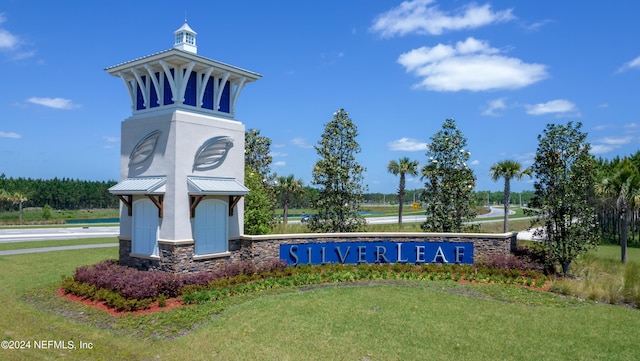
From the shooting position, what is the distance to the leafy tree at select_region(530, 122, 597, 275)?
2056 centimetres

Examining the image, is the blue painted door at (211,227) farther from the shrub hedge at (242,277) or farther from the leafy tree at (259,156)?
the leafy tree at (259,156)

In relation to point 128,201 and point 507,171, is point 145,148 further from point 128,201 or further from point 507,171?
point 507,171

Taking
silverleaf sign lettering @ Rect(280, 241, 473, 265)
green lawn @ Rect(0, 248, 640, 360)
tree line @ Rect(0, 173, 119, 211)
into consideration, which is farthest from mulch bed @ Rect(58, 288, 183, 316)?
tree line @ Rect(0, 173, 119, 211)

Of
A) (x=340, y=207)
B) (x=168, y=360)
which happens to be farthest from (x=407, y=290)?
(x=340, y=207)

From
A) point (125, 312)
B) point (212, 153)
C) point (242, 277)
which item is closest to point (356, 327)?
point (242, 277)

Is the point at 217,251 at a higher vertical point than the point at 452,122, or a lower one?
lower

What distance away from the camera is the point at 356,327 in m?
12.2

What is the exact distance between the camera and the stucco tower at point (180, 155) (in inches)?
684

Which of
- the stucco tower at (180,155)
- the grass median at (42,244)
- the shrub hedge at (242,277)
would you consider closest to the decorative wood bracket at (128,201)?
the stucco tower at (180,155)

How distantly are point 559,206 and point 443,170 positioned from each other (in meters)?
6.78

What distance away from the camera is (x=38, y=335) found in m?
12.5

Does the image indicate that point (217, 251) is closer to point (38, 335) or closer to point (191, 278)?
point (191, 278)

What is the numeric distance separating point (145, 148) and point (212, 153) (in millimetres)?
2677

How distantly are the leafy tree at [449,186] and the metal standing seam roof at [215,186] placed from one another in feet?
39.6
